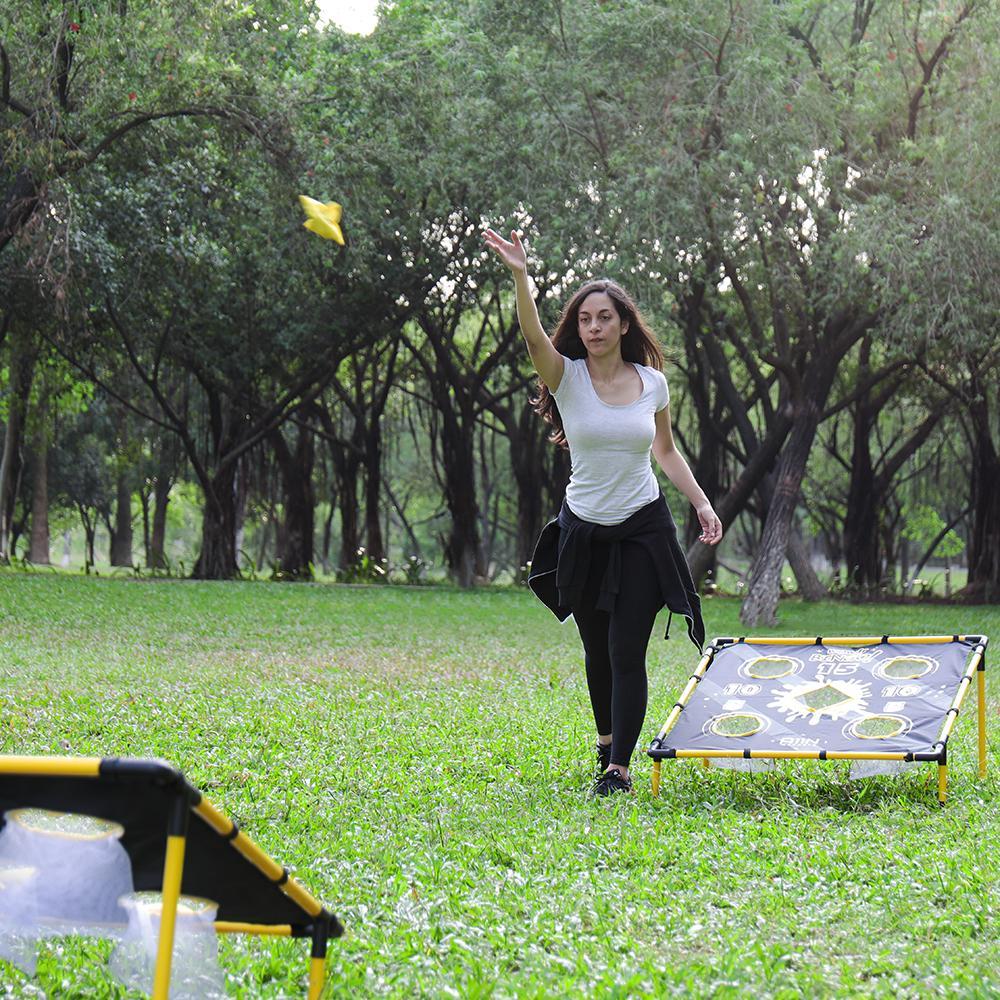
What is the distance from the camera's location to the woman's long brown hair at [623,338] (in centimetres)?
521

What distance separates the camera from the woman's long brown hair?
521cm

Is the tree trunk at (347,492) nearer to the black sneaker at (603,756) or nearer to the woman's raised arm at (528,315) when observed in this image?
the black sneaker at (603,756)

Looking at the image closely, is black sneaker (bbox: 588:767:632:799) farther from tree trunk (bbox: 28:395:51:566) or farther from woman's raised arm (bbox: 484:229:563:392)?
tree trunk (bbox: 28:395:51:566)

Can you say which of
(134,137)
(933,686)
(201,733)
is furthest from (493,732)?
(134,137)

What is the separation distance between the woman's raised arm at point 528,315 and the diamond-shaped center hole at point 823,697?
1.71 m

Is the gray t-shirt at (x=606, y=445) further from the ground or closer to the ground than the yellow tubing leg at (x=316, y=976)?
further from the ground

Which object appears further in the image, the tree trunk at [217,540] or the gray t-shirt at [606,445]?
the tree trunk at [217,540]

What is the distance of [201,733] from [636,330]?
320cm

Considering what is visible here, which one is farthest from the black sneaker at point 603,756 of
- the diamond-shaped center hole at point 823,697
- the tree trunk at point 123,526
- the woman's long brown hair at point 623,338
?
the tree trunk at point 123,526

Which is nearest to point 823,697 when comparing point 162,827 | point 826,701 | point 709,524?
point 826,701

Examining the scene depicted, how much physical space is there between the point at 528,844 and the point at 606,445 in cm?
157

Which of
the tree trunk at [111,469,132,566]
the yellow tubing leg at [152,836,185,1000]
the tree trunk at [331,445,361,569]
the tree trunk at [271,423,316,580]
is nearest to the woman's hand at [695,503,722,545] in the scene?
the yellow tubing leg at [152,836,185,1000]

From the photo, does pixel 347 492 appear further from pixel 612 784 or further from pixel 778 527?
pixel 612 784

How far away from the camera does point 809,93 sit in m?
13.9
